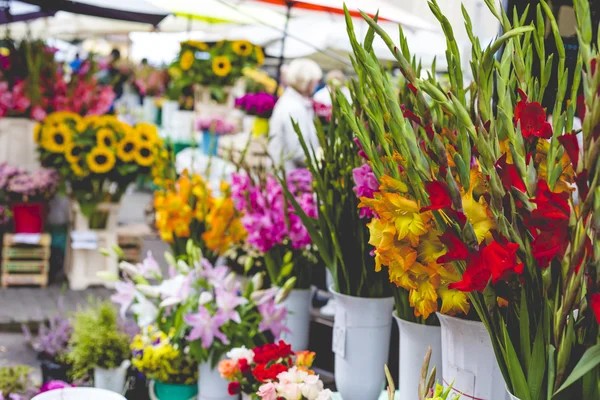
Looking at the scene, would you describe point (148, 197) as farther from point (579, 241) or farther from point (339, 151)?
point (579, 241)

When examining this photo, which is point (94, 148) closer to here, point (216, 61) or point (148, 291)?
point (216, 61)

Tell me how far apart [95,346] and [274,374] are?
2.69 ft

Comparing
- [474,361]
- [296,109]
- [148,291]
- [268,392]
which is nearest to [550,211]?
[474,361]

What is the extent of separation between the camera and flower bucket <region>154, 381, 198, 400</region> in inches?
70.1

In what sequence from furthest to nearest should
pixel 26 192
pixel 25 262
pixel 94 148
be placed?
pixel 25 262 < pixel 26 192 < pixel 94 148

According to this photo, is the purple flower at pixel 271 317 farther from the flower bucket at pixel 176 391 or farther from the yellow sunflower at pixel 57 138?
the yellow sunflower at pixel 57 138

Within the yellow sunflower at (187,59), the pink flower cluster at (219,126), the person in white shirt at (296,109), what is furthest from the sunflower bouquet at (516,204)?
the yellow sunflower at (187,59)

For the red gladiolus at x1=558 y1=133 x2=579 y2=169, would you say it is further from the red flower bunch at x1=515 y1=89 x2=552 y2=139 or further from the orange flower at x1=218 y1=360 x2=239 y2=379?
the orange flower at x1=218 y1=360 x2=239 y2=379

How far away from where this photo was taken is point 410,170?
0.88 metres

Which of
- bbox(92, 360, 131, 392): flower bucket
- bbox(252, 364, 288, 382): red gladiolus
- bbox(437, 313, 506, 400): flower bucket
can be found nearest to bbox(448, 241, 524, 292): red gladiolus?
bbox(437, 313, 506, 400): flower bucket

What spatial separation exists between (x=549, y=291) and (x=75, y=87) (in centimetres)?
450

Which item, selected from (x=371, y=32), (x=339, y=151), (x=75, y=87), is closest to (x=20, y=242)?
(x=75, y=87)

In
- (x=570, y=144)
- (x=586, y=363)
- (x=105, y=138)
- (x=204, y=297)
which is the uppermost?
(x=570, y=144)

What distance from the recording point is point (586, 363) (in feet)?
2.52
